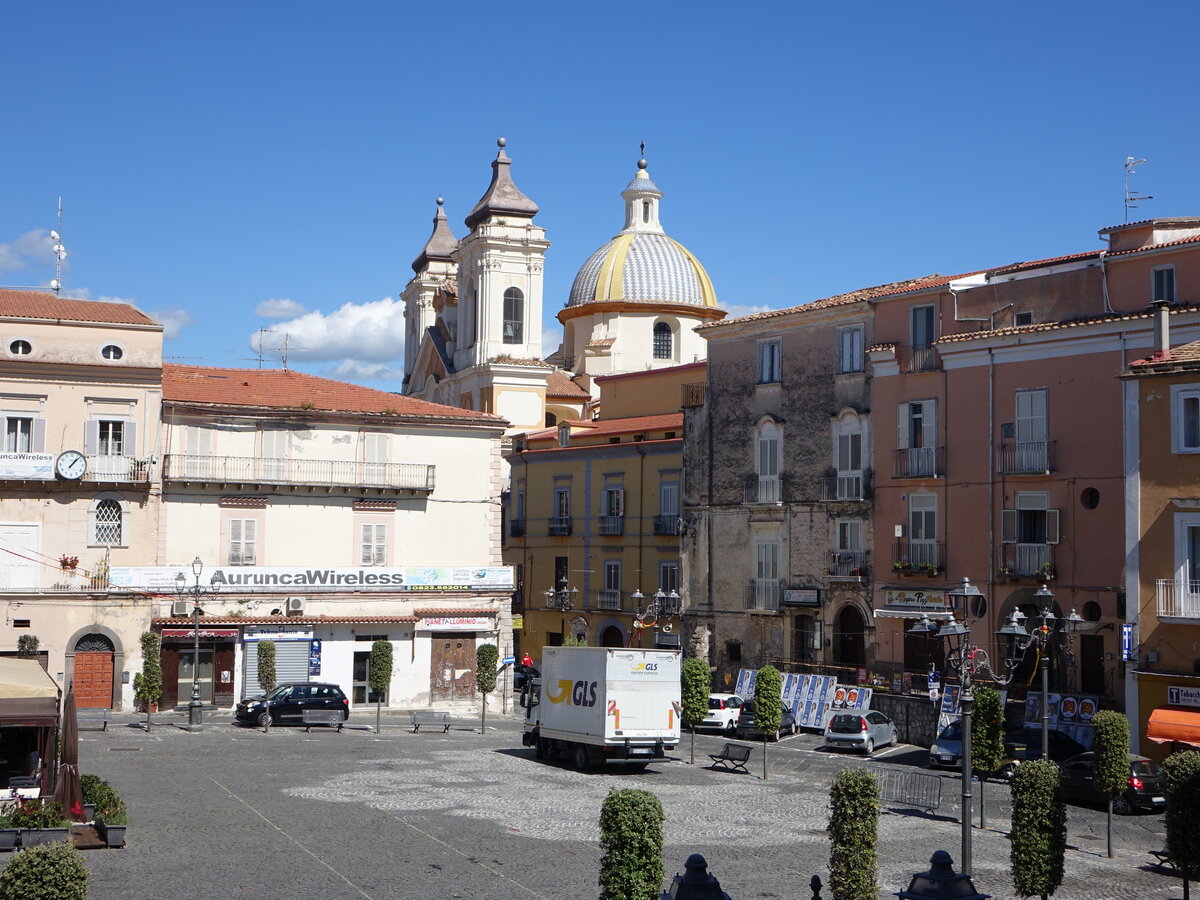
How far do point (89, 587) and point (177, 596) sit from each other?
2760mm

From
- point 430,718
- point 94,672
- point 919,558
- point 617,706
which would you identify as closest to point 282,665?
point 430,718

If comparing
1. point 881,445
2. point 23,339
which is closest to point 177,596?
point 23,339

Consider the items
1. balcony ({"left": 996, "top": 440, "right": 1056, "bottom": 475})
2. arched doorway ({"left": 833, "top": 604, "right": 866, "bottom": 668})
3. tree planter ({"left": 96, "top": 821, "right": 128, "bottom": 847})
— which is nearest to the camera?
tree planter ({"left": 96, "top": 821, "right": 128, "bottom": 847})

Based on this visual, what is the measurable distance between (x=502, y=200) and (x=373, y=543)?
24.0 m

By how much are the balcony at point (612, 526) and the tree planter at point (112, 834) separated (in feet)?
131

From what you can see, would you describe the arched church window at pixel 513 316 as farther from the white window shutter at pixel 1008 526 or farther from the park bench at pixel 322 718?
the white window shutter at pixel 1008 526

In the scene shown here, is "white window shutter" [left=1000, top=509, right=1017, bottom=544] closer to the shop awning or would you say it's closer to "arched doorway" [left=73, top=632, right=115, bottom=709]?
the shop awning

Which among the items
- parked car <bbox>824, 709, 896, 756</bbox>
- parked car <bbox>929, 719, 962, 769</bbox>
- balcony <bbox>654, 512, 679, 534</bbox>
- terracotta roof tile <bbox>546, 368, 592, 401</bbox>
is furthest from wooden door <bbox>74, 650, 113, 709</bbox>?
terracotta roof tile <bbox>546, 368, 592, 401</bbox>

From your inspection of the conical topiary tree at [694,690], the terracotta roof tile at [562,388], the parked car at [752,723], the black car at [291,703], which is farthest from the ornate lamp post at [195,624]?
the terracotta roof tile at [562,388]

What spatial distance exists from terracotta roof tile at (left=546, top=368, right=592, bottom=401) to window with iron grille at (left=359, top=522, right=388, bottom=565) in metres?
23.9

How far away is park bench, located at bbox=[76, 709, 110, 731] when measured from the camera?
42.5 metres

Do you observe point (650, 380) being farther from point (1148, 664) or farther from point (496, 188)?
point (1148, 664)

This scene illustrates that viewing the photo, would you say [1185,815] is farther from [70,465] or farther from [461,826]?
[70,465]

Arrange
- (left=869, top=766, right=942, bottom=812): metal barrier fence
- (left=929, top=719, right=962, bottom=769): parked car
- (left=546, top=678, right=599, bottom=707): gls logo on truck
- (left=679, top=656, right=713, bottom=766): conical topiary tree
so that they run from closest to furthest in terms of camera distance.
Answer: (left=869, top=766, right=942, bottom=812): metal barrier fence → (left=546, top=678, right=599, bottom=707): gls logo on truck → (left=929, top=719, right=962, bottom=769): parked car → (left=679, top=656, right=713, bottom=766): conical topiary tree
